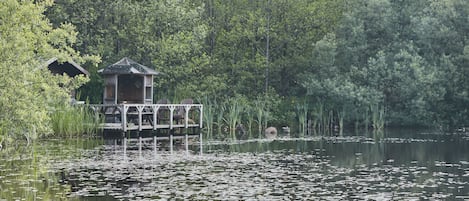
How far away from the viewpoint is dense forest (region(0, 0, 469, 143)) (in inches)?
1641

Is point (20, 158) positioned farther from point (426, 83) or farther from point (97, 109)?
point (426, 83)

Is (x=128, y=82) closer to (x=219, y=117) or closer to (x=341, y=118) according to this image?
(x=219, y=117)

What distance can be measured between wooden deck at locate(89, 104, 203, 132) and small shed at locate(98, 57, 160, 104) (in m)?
0.95

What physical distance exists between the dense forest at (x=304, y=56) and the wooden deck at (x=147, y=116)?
1.85 meters

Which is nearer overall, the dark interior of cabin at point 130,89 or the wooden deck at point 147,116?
the wooden deck at point 147,116

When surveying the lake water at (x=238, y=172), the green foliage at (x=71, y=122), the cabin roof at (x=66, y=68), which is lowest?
the lake water at (x=238, y=172)

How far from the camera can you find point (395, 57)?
139ft

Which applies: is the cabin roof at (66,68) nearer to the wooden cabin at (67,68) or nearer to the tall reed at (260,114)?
the wooden cabin at (67,68)

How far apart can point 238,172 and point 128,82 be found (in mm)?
19304

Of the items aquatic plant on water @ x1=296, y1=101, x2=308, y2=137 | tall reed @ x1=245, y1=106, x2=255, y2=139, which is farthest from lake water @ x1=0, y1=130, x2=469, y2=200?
aquatic plant on water @ x1=296, y1=101, x2=308, y2=137

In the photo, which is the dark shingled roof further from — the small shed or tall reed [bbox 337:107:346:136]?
tall reed [bbox 337:107:346:136]

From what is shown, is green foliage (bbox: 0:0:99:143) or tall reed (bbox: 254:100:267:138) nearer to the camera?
green foliage (bbox: 0:0:99:143)

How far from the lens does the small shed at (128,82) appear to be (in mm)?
36281

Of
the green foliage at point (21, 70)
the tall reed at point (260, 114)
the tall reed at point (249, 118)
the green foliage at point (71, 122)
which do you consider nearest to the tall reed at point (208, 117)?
the tall reed at point (249, 118)
